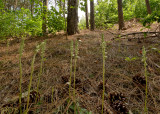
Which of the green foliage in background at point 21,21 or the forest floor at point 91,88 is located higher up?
the green foliage in background at point 21,21

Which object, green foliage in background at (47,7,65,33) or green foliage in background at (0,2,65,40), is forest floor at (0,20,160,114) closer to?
green foliage in background at (0,2,65,40)

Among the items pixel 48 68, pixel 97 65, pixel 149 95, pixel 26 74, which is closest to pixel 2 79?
pixel 26 74

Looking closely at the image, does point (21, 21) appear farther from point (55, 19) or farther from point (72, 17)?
point (72, 17)

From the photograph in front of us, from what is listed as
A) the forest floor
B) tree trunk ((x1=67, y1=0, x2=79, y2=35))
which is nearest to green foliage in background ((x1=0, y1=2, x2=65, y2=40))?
tree trunk ((x1=67, y1=0, x2=79, y2=35))

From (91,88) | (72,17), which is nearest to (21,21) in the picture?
(72,17)

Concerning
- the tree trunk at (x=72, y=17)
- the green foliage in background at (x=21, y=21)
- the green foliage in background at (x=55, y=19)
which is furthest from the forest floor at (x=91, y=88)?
the tree trunk at (x=72, y=17)

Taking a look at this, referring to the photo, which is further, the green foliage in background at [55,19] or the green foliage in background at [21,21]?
the green foliage in background at [55,19]

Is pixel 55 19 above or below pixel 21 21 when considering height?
above

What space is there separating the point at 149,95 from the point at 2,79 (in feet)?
6.85

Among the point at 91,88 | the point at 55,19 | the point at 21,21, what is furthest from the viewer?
the point at 55,19

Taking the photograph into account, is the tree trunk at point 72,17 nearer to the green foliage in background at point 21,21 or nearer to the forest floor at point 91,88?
the green foliage in background at point 21,21

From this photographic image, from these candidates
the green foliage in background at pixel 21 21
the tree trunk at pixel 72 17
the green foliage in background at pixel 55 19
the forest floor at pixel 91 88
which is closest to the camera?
the forest floor at pixel 91 88

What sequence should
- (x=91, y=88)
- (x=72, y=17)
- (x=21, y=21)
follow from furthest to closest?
(x=72, y=17)
(x=21, y=21)
(x=91, y=88)

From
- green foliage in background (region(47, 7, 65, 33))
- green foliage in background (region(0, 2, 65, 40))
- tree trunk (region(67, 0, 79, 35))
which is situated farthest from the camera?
tree trunk (region(67, 0, 79, 35))
